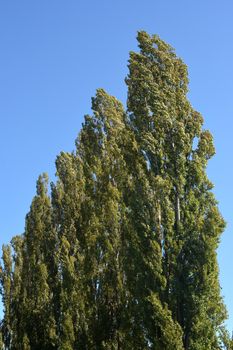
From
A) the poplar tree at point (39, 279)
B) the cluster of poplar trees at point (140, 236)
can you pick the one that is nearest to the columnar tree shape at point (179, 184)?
the cluster of poplar trees at point (140, 236)

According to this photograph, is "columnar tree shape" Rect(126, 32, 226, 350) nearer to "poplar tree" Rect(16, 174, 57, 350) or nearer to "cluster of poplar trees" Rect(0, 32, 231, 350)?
"cluster of poplar trees" Rect(0, 32, 231, 350)

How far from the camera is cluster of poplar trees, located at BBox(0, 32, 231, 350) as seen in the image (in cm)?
1288

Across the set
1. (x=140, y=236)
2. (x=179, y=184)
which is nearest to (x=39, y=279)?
(x=140, y=236)

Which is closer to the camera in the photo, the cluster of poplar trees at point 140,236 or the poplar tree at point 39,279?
the cluster of poplar trees at point 140,236

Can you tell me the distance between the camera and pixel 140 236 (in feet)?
45.0

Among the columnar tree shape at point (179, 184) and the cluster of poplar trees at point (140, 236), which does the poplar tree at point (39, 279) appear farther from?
the columnar tree shape at point (179, 184)

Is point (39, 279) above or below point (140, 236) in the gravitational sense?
above

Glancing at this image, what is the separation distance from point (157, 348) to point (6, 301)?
52.4 feet

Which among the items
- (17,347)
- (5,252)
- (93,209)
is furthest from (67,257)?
(5,252)

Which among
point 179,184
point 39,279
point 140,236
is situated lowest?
point 140,236

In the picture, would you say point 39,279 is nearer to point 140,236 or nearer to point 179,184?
point 140,236

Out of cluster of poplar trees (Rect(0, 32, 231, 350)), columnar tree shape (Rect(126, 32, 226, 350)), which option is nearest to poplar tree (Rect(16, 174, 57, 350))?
cluster of poplar trees (Rect(0, 32, 231, 350))

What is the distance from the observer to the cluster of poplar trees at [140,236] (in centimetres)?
1288

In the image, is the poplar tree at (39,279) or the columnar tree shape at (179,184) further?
the poplar tree at (39,279)
